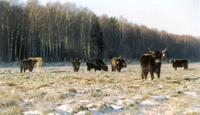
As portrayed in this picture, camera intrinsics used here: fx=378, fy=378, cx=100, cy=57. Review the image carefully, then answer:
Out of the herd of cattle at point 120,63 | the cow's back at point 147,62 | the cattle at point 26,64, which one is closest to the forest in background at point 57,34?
the herd of cattle at point 120,63

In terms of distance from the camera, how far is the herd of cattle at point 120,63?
19.7 m

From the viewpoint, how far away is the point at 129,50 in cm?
9838

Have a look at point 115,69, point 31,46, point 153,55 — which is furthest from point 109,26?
point 153,55

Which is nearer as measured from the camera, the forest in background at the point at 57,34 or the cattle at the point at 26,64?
the cattle at the point at 26,64

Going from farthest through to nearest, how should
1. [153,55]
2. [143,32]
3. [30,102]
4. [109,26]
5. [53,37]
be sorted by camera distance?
[143,32]
[109,26]
[53,37]
[153,55]
[30,102]

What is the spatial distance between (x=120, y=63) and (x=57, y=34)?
4131 cm

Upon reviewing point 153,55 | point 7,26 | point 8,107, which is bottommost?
point 8,107

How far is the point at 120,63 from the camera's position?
35406mm

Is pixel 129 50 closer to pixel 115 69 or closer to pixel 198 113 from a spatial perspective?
pixel 115 69

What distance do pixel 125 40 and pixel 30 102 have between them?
8952cm

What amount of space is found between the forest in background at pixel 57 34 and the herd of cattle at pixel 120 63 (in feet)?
89.9

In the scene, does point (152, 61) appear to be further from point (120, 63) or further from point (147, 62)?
point (120, 63)

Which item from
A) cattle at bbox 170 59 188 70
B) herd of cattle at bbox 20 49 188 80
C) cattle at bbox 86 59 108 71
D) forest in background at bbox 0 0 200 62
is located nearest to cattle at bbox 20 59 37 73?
herd of cattle at bbox 20 49 188 80

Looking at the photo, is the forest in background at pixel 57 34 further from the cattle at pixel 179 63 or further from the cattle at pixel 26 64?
the cattle at pixel 179 63
